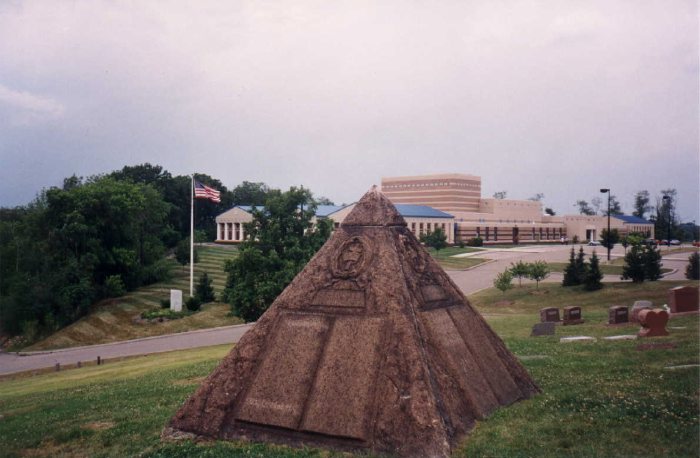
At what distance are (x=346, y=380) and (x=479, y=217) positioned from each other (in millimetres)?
83389

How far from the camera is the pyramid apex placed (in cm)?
839

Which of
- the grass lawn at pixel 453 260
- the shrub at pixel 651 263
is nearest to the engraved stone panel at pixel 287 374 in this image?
the shrub at pixel 651 263

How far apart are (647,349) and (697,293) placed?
9458 mm

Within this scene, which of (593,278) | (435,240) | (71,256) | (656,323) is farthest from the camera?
(435,240)

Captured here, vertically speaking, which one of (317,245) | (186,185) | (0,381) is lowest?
(0,381)

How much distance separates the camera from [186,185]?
8000 centimetres

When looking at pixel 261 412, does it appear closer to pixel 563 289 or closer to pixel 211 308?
pixel 563 289

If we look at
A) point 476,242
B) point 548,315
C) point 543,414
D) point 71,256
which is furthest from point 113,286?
point 476,242

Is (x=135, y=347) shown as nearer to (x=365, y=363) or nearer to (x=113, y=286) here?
(x=113, y=286)

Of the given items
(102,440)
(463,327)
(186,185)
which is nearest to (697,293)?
(463,327)

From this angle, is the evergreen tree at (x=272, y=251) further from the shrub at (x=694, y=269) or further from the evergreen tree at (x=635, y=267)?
the shrub at (x=694, y=269)

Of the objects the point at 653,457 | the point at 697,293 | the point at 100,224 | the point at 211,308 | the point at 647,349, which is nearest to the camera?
the point at 653,457

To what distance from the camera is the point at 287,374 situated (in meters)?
7.73

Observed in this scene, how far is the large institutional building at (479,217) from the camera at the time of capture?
8538 centimetres
